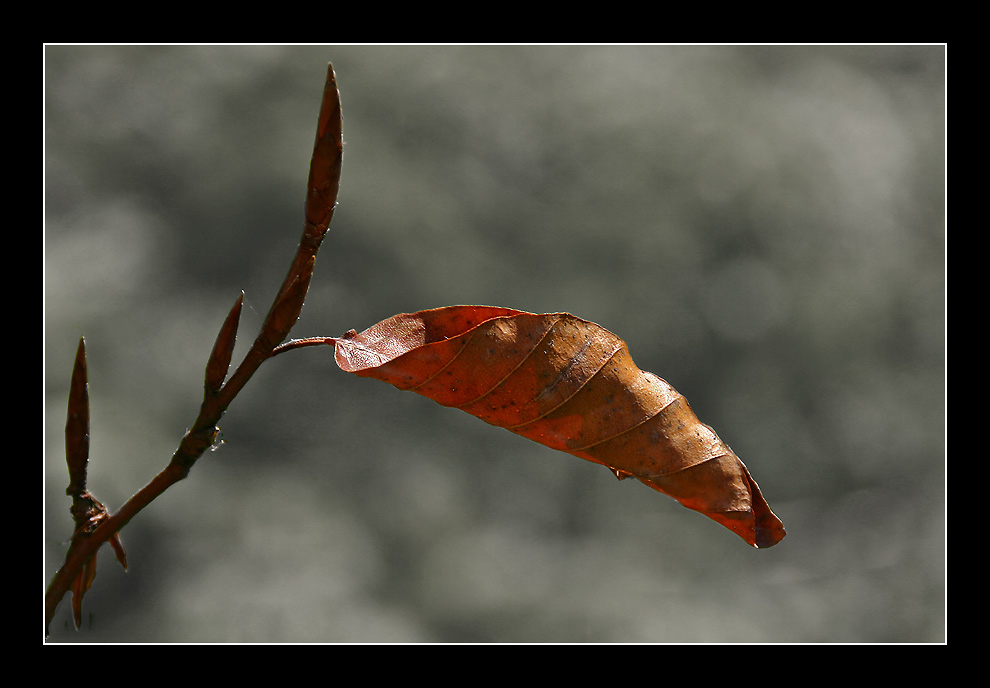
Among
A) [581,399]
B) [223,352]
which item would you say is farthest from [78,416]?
[581,399]

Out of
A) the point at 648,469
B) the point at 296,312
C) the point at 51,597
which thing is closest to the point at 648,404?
the point at 648,469

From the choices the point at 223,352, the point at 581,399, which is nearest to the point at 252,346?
the point at 223,352

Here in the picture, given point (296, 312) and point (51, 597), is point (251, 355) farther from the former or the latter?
point (51, 597)

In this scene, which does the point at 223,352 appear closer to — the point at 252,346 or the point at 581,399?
the point at 252,346

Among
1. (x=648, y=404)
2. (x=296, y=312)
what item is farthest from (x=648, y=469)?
(x=296, y=312)

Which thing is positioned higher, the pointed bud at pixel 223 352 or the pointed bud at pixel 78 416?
the pointed bud at pixel 223 352

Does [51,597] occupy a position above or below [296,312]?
below

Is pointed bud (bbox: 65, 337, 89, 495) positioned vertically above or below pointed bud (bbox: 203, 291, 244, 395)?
below
